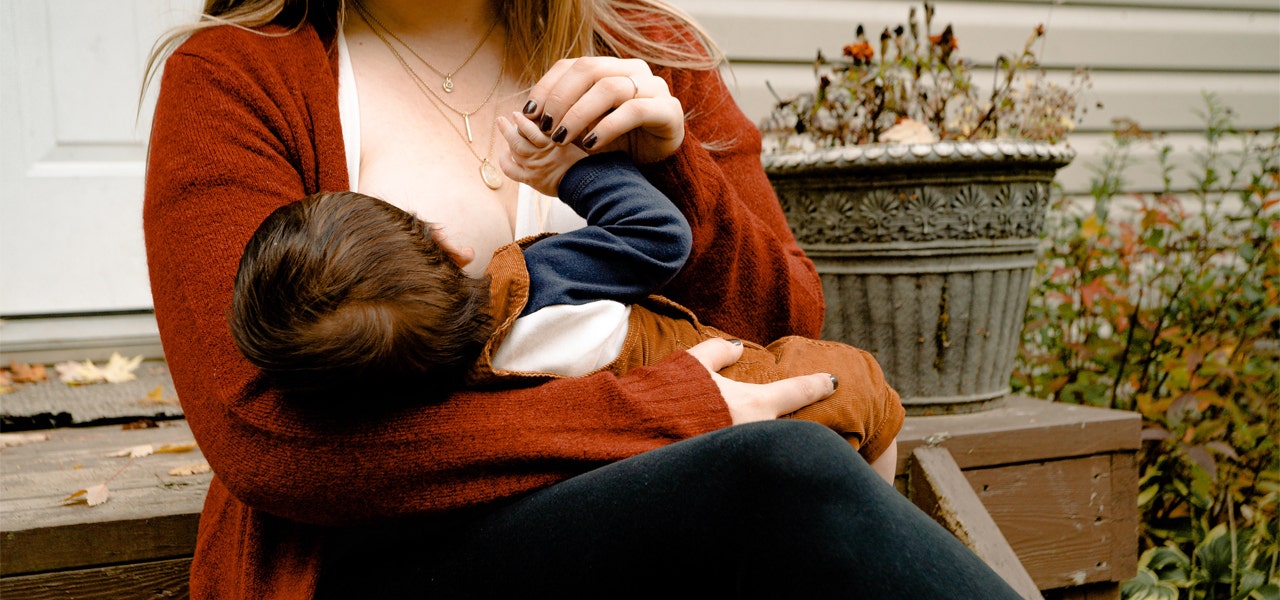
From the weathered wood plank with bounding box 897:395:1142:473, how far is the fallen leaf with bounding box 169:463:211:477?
142cm

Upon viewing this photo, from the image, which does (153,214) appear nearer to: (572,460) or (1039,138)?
(572,460)

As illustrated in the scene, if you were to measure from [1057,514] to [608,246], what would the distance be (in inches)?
53.0

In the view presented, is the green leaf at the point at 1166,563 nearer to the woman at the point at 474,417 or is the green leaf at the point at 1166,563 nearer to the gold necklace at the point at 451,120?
the woman at the point at 474,417

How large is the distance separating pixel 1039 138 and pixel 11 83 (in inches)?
113

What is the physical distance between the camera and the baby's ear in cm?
117

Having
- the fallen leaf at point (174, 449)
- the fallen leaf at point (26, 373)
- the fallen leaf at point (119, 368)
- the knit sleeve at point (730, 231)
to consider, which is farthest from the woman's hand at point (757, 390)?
the fallen leaf at point (26, 373)

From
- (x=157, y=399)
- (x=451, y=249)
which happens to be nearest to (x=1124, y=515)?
(x=451, y=249)

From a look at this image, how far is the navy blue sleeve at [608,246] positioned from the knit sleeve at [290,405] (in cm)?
13

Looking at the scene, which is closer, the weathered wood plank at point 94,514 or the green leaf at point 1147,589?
the weathered wood plank at point 94,514

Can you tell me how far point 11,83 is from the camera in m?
2.69

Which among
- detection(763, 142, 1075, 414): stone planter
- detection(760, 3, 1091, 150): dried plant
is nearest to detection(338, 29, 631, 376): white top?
detection(763, 142, 1075, 414): stone planter

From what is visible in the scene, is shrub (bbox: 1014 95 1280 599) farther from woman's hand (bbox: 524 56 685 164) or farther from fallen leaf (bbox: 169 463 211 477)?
fallen leaf (bbox: 169 463 211 477)

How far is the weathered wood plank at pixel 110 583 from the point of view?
154cm

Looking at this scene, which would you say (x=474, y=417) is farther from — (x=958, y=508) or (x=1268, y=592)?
(x=1268, y=592)
